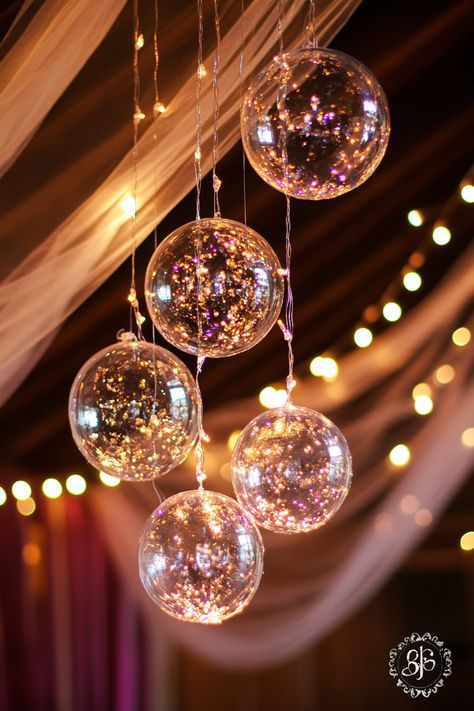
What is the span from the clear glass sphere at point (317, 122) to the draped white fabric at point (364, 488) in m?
1.23

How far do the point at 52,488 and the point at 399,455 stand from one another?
95 centimetres

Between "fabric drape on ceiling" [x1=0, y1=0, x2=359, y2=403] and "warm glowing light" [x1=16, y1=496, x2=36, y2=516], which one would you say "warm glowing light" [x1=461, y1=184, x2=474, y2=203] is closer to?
"fabric drape on ceiling" [x1=0, y1=0, x2=359, y2=403]

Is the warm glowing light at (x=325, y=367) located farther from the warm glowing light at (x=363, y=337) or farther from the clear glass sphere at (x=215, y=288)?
the clear glass sphere at (x=215, y=288)

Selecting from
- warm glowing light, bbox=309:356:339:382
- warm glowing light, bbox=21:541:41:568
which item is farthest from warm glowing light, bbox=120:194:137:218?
warm glowing light, bbox=21:541:41:568

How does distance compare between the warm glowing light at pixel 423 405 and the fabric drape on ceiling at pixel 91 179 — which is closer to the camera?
the fabric drape on ceiling at pixel 91 179

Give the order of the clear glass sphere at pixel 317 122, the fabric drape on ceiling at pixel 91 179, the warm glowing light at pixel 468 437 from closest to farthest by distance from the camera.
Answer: the clear glass sphere at pixel 317 122, the fabric drape on ceiling at pixel 91 179, the warm glowing light at pixel 468 437

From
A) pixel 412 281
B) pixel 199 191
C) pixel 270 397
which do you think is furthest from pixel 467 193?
pixel 199 191

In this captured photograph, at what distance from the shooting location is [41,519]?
9.78 ft

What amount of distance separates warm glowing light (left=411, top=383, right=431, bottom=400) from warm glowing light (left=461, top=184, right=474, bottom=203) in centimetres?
48

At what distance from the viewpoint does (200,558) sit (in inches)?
55.8

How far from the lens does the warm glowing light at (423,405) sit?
262cm

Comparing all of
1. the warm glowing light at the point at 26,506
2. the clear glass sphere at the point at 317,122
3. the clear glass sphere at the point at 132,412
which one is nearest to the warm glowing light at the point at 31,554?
the warm glowing light at the point at 26,506

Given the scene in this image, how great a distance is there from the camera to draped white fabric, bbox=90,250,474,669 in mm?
2605

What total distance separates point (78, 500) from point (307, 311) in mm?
830
